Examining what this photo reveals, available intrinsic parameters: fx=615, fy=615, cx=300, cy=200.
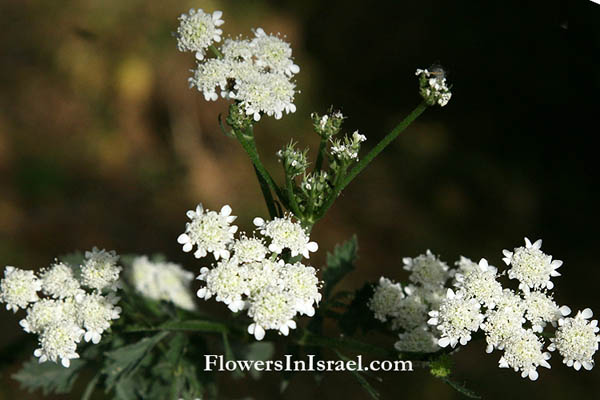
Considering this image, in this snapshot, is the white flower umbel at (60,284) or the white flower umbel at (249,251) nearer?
the white flower umbel at (249,251)

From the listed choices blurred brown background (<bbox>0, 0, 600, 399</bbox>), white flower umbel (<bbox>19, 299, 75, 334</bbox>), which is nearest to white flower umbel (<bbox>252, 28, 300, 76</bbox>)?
white flower umbel (<bbox>19, 299, 75, 334</bbox>)

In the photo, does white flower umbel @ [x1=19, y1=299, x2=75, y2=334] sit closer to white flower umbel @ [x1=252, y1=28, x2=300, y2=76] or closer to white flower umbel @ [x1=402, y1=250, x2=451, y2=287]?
white flower umbel @ [x1=252, y1=28, x2=300, y2=76]

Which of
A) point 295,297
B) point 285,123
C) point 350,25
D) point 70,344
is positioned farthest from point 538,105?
point 70,344

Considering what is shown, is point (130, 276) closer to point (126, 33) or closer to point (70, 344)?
point (70, 344)

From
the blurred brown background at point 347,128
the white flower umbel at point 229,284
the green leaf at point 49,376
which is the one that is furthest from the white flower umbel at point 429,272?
the blurred brown background at point 347,128

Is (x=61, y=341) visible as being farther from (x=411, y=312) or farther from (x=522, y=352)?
(x=522, y=352)

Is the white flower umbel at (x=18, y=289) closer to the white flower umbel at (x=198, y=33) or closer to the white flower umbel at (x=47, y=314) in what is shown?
the white flower umbel at (x=47, y=314)
